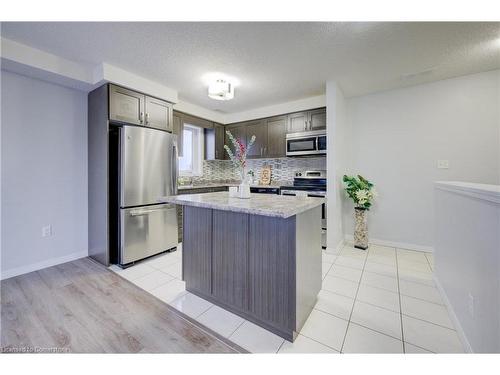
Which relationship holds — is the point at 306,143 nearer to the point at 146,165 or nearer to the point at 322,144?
the point at 322,144

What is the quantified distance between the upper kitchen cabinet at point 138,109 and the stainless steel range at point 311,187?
2174 mm

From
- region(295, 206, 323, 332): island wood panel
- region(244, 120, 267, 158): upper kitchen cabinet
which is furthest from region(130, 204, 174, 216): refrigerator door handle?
region(295, 206, 323, 332): island wood panel

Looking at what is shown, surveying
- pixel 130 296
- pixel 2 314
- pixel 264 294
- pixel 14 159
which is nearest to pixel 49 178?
pixel 14 159

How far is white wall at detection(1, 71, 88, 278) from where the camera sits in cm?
228

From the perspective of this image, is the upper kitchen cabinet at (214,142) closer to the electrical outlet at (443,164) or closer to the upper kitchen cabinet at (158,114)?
the upper kitchen cabinet at (158,114)

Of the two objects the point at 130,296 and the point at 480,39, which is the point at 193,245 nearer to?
the point at 130,296

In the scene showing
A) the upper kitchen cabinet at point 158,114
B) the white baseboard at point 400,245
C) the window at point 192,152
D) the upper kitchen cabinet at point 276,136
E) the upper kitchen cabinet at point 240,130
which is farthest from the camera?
the upper kitchen cabinet at point 240,130

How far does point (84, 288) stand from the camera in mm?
2088

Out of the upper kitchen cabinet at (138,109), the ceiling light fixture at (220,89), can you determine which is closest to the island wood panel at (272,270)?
the ceiling light fixture at (220,89)

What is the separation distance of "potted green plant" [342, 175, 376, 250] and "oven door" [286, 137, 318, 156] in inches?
27.5

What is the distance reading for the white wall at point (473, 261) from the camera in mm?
1056

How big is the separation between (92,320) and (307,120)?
370 cm

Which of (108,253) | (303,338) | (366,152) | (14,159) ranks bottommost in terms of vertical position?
(303,338)
